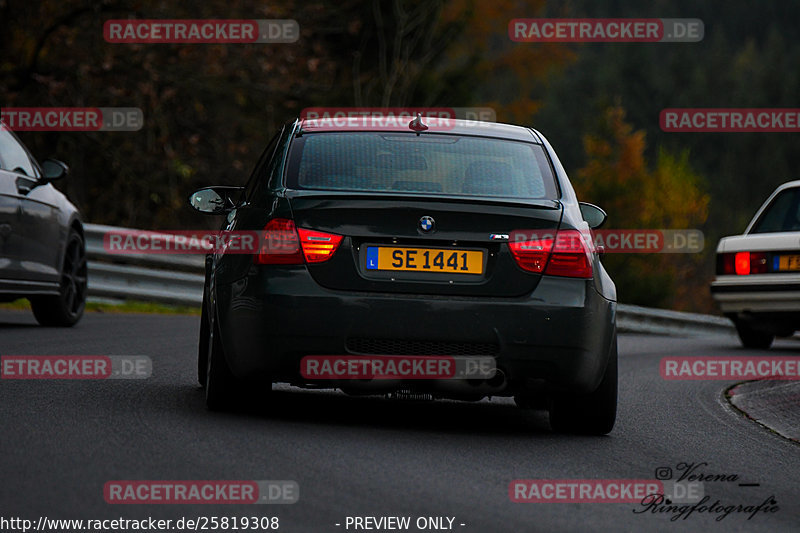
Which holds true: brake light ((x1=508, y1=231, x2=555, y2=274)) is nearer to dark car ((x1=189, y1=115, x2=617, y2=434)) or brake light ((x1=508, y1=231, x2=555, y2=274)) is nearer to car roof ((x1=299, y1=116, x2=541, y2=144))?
dark car ((x1=189, y1=115, x2=617, y2=434))

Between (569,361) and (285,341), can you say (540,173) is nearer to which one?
(569,361)

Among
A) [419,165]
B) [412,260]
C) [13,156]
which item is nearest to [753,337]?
[13,156]

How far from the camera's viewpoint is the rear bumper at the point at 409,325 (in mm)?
6461

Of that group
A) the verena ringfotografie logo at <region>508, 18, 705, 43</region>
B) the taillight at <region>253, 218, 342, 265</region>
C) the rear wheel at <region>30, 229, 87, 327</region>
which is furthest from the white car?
the verena ringfotografie logo at <region>508, 18, 705, 43</region>

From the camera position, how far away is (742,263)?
47.3 feet

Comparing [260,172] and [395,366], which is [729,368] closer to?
[260,172]

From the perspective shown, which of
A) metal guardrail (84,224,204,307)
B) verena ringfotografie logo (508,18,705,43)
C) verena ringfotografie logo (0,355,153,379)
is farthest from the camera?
verena ringfotografie logo (508,18,705,43)

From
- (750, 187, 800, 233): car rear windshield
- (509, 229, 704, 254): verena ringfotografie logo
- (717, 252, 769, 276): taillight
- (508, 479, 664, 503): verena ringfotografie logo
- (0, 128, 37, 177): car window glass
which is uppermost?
(0, 128, 37, 177): car window glass

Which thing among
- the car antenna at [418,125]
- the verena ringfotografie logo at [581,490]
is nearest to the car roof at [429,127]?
the car antenna at [418,125]

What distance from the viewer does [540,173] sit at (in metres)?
7.18

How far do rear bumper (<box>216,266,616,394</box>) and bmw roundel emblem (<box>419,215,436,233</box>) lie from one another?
0.32m

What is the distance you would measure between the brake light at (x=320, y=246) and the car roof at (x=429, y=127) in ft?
3.20

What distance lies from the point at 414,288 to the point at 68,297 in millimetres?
6826

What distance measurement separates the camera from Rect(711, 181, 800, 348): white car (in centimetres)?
1397
